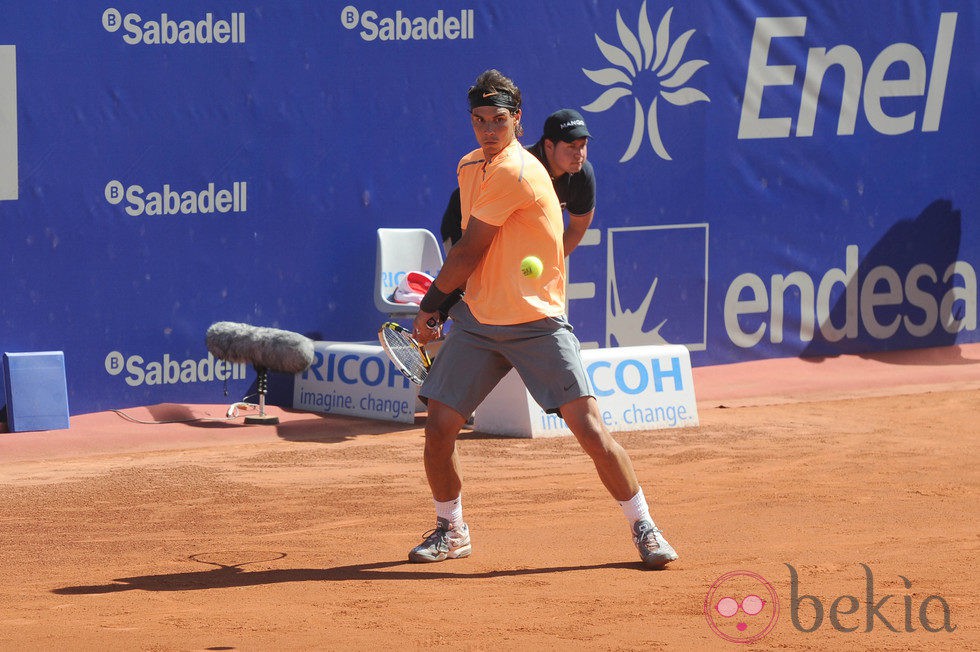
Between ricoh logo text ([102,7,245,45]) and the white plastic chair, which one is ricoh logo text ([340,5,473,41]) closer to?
ricoh logo text ([102,7,245,45])

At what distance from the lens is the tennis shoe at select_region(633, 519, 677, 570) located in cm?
568

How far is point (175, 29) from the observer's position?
31.1ft

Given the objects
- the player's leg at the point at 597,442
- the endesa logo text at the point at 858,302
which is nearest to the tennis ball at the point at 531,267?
the player's leg at the point at 597,442

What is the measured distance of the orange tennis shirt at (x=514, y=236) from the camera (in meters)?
5.49

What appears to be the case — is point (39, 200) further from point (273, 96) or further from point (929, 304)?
point (929, 304)

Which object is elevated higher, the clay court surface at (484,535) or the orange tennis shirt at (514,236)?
the orange tennis shirt at (514,236)

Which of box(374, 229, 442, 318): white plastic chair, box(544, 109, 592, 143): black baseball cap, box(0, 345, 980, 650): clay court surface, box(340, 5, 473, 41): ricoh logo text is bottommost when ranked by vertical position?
box(0, 345, 980, 650): clay court surface

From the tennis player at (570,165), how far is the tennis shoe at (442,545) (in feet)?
4.05

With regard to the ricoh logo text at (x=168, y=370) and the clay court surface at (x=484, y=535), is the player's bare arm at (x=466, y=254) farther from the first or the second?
the ricoh logo text at (x=168, y=370)

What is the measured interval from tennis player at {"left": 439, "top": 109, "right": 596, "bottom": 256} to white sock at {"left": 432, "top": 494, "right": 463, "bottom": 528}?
3.72ft

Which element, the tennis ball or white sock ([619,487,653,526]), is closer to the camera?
the tennis ball

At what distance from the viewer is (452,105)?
1050 cm

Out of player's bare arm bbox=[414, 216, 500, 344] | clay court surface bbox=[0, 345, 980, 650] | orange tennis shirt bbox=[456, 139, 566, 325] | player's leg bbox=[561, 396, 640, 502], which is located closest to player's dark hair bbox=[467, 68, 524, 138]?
orange tennis shirt bbox=[456, 139, 566, 325]

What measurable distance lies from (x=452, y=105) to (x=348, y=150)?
857 mm
